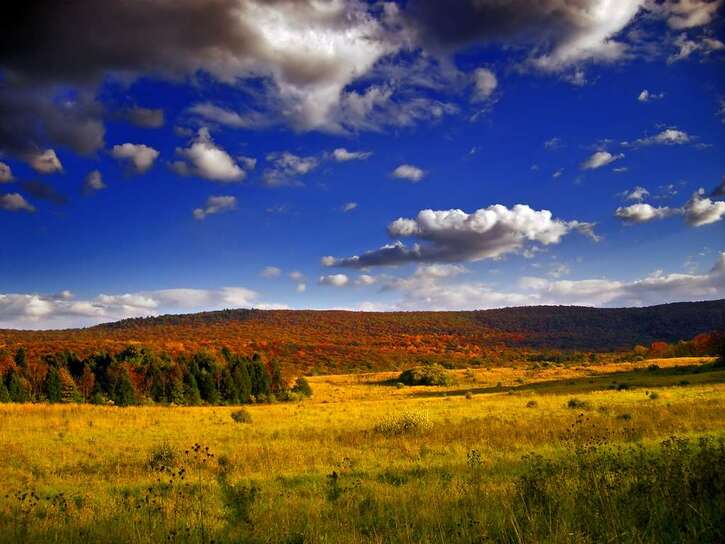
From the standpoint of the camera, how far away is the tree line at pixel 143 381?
4575 cm

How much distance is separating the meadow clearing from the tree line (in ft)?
91.8

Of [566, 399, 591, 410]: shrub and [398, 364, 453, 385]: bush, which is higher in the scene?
[566, 399, 591, 410]: shrub

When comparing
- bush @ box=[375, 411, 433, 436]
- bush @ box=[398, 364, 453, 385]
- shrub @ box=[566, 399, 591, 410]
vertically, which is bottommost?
bush @ box=[398, 364, 453, 385]

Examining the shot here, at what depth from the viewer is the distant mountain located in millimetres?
121706

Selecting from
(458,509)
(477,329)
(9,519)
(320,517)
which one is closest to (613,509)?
(458,509)

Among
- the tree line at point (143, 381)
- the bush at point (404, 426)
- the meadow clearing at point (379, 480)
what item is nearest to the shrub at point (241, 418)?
the meadow clearing at point (379, 480)

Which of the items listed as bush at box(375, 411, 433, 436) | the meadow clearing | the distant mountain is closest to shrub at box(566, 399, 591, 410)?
the meadow clearing

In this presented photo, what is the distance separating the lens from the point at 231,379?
182 feet

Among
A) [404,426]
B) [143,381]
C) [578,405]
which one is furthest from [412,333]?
[404,426]

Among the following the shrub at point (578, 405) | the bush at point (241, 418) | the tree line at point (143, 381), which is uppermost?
the shrub at point (578, 405)

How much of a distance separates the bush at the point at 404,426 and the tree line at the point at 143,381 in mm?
34330

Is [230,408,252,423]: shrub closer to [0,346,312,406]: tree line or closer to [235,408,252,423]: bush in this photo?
[235,408,252,423]: bush

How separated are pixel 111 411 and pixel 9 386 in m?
26.5

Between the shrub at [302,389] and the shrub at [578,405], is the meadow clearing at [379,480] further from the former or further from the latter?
the shrub at [302,389]
